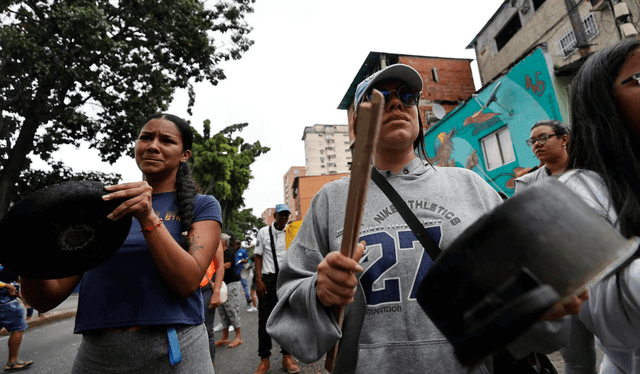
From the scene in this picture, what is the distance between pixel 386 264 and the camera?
1238mm

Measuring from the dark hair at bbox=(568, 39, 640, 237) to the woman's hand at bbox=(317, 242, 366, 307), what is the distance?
31.8 inches

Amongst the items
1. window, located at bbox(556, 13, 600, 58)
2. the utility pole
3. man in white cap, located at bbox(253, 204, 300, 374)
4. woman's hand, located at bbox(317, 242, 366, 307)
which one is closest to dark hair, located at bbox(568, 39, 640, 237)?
woman's hand, located at bbox(317, 242, 366, 307)

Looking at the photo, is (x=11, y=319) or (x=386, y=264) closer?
(x=386, y=264)

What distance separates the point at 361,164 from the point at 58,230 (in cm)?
128

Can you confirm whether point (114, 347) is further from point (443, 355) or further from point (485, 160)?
point (485, 160)

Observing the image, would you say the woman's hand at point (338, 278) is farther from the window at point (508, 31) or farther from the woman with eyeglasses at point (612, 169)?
the window at point (508, 31)

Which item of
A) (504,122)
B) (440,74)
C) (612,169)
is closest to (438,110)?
(440,74)

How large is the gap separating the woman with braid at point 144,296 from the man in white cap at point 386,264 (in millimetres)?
527

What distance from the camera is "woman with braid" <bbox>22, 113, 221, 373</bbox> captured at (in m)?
1.36

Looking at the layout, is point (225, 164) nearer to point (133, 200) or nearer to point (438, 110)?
point (438, 110)

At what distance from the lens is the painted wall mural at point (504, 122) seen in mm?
9367

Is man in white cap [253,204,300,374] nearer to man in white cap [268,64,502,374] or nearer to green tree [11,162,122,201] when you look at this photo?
man in white cap [268,64,502,374]

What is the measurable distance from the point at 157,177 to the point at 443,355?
5.33 ft

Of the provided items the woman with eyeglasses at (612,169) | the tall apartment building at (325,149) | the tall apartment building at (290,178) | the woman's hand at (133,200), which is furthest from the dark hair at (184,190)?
the tall apartment building at (290,178)
